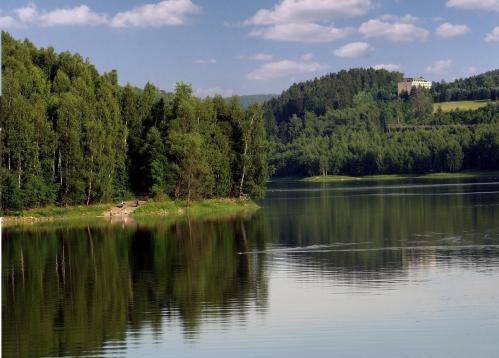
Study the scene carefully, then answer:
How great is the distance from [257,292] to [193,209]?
2192 inches

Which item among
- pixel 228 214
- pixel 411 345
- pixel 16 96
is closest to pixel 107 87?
pixel 16 96

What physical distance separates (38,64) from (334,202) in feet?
126

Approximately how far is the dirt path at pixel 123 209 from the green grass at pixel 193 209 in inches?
31.6

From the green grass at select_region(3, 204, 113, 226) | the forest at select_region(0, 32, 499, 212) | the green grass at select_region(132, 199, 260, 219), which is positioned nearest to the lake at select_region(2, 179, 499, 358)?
the green grass at select_region(3, 204, 113, 226)

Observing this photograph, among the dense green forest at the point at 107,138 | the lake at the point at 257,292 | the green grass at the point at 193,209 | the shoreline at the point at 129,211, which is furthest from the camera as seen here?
the green grass at the point at 193,209

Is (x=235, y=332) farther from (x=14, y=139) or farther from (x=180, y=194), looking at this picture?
(x=180, y=194)

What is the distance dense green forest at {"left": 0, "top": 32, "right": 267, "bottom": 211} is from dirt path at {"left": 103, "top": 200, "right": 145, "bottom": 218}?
1.79 metres

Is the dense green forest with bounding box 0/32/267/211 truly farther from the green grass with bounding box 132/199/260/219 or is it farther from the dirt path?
the dirt path

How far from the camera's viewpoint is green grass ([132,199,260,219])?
85.2 m

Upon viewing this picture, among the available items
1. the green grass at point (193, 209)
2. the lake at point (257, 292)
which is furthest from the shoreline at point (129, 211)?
the lake at point (257, 292)

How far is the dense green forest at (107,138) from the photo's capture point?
78.4 m

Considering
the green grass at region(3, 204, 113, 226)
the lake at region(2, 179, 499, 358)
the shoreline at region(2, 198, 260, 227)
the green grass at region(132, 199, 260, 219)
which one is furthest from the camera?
the green grass at region(132, 199, 260, 219)

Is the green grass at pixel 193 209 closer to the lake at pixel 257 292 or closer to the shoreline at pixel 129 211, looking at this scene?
the shoreline at pixel 129 211

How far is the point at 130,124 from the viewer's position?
94.8 metres
